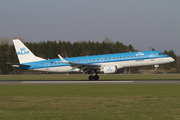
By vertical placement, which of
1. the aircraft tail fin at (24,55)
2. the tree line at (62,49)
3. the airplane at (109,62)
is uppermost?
the tree line at (62,49)

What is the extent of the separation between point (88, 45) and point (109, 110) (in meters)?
106

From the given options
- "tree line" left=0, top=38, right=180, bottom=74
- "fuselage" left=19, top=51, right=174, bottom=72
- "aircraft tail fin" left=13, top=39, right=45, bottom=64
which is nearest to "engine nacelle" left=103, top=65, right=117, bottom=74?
"fuselage" left=19, top=51, right=174, bottom=72

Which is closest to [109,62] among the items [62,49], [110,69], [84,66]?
[110,69]

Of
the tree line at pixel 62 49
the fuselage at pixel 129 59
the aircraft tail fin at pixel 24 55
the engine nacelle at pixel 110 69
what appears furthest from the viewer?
the tree line at pixel 62 49

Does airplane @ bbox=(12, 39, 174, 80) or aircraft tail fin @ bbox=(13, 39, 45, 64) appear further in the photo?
aircraft tail fin @ bbox=(13, 39, 45, 64)

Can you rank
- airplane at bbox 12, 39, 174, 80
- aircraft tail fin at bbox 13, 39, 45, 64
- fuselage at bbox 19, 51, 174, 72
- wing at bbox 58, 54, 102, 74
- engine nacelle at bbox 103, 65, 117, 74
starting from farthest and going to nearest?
aircraft tail fin at bbox 13, 39, 45, 64
fuselage at bbox 19, 51, 174, 72
airplane at bbox 12, 39, 174, 80
wing at bbox 58, 54, 102, 74
engine nacelle at bbox 103, 65, 117, 74

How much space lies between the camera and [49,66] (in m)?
41.1

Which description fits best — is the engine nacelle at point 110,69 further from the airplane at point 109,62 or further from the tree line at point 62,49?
the tree line at point 62,49

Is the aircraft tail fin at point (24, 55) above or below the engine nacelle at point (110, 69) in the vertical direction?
above

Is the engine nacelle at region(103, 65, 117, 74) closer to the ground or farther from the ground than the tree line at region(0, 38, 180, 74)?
closer to the ground

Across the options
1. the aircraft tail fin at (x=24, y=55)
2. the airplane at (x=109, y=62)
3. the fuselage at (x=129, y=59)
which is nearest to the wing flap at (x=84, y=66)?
the airplane at (x=109, y=62)

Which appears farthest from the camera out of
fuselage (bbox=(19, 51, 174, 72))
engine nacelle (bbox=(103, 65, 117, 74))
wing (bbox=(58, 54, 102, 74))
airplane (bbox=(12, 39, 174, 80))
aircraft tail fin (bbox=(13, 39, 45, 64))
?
aircraft tail fin (bbox=(13, 39, 45, 64))

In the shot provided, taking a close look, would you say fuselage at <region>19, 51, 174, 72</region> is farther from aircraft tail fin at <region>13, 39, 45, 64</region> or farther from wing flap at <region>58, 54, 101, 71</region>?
aircraft tail fin at <region>13, 39, 45, 64</region>

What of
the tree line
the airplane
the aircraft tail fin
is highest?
the tree line
